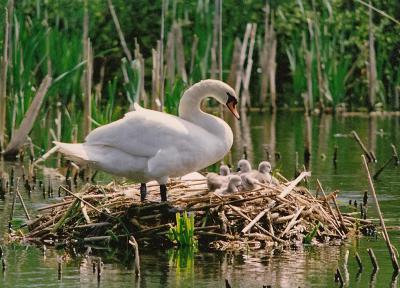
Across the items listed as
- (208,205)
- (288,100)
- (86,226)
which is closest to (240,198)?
(208,205)

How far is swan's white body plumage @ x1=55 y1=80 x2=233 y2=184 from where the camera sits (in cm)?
1206

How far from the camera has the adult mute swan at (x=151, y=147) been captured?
12.1 metres

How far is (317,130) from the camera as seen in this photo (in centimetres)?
2330

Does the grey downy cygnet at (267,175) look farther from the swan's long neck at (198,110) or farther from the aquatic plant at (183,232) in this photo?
the aquatic plant at (183,232)

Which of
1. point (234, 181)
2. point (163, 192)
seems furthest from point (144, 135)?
point (234, 181)

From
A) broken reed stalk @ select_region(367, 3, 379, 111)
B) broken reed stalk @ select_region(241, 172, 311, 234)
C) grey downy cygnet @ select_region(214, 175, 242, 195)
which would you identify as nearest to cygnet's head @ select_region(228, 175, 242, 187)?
grey downy cygnet @ select_region(214, 175, 242, 195)

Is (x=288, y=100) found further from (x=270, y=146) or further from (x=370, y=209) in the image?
(x=370, y=209)

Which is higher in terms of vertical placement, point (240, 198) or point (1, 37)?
point (1, 37)

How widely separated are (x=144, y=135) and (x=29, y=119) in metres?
6.08

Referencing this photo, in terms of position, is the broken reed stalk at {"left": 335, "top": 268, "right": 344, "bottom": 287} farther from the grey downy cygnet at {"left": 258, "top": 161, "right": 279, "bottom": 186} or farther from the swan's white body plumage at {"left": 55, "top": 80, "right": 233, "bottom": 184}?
the grey downy cygnet at {"left": 258, "top": 161, "right": 279, "bottom": 186}

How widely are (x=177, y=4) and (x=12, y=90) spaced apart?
1116cm

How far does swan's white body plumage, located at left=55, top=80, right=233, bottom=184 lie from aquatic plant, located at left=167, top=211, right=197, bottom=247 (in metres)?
0.53

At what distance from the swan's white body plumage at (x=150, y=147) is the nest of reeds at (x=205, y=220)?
0.31 m

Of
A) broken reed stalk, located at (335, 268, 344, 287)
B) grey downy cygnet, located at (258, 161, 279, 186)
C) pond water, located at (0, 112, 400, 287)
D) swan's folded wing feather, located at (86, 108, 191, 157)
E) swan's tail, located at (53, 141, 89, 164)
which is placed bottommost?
pond water, located at (0, 112, 400, 287)
